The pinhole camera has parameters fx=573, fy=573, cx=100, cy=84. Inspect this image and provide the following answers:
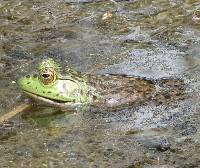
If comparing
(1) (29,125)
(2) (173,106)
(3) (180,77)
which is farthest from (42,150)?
(3) (180,77)

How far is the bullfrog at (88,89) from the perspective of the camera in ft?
19.7

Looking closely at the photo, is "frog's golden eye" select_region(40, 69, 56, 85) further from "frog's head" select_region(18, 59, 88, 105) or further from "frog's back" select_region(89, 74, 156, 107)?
"frog's back" select_region(89, 74, 156, 107)

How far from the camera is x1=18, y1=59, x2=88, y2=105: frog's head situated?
6008mm

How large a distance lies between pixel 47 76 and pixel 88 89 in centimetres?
48

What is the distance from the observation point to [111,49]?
7.53 metres

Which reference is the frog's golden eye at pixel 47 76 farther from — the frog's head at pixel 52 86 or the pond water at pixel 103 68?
the pond water at pixel 103 68

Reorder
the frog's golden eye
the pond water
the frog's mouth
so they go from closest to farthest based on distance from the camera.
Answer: the pond water < the frog's golden eye < the frog's mouth

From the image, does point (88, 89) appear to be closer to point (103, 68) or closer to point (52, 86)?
point (52, 86)

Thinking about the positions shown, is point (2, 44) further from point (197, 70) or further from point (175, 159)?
point (175, 159)

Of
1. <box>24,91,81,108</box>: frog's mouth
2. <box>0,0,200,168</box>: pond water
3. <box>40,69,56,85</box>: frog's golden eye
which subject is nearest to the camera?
<box>0,0,200,168</box>: pond water

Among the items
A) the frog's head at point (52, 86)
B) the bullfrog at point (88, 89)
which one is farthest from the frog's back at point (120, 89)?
the frog's head at point (52, 86)

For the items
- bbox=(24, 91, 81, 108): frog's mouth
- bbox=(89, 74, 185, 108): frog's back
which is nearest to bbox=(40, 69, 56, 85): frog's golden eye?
bbox=(24, 91, 81, 108): frog's mouth

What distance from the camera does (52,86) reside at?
20.0ft

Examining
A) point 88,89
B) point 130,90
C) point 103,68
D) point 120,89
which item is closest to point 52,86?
point 88,89
